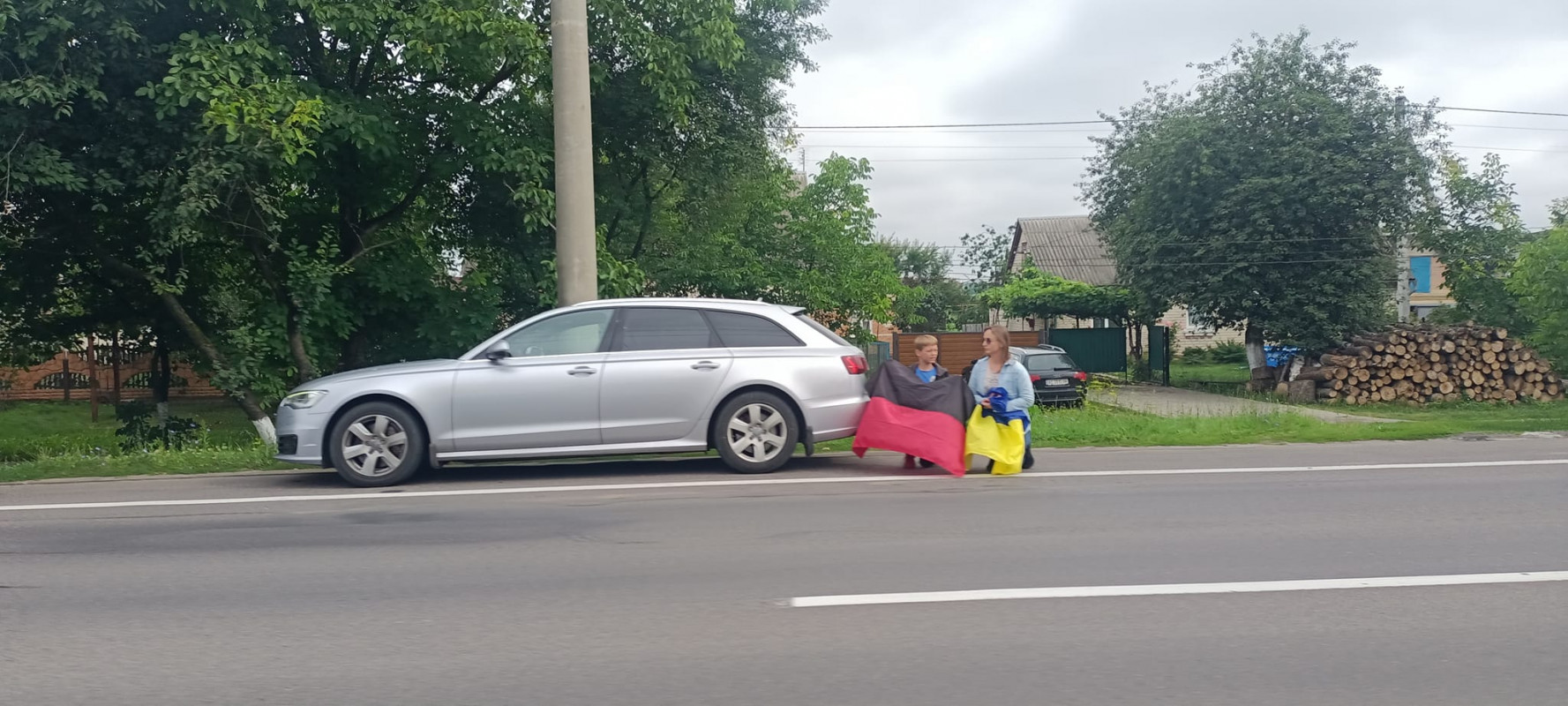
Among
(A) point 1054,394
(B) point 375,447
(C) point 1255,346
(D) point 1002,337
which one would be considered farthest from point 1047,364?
(B) point 375,447

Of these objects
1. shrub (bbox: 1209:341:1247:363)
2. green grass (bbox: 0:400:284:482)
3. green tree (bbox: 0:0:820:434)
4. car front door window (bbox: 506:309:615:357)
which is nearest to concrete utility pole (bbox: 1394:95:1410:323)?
shrub (bbox: 1209:341:1247:363)

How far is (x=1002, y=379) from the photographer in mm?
9961

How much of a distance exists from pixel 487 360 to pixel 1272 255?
23.1 m

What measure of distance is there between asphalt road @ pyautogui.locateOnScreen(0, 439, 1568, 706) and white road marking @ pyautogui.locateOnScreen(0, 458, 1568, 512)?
6 cm

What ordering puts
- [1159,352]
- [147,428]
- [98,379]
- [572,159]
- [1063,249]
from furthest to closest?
[1063,249]
[1159,352]
[98,379]
[147,428]
[572,159]

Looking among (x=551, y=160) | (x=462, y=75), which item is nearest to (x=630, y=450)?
(x=551, y=160)

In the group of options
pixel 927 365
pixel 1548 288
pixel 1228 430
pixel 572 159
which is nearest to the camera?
pixel 927 365

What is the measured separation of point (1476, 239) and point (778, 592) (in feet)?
96.6

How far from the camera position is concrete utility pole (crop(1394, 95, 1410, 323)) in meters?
28.2

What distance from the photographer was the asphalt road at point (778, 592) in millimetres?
4555

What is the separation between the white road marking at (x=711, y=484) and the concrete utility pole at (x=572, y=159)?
3247mm

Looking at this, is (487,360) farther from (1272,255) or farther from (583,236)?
(1272,255)

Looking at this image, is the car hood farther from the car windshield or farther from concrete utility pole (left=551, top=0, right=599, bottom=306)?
the car windshield

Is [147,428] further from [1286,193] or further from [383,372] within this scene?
[1286,193]
